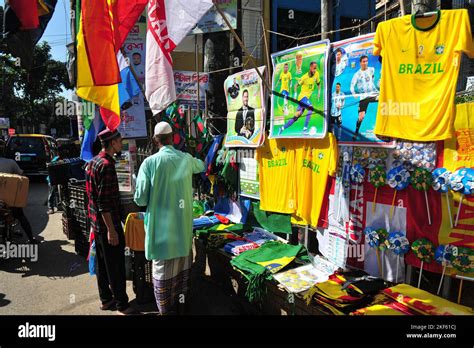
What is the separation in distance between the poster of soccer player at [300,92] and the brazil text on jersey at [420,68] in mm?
861

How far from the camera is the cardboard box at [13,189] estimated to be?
20.2 feet

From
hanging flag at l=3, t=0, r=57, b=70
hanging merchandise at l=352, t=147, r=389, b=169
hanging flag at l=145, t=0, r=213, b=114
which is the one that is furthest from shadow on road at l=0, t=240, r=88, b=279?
hanging merchandise at l=352, t=147, r=389, b=169

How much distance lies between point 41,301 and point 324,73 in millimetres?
4728

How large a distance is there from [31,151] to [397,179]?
16.0m

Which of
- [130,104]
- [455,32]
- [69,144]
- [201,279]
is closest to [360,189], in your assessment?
[455,32]

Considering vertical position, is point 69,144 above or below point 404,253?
above

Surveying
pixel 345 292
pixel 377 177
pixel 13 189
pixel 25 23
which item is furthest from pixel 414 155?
pixel 13 189

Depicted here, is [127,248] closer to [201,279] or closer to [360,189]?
[201,279]

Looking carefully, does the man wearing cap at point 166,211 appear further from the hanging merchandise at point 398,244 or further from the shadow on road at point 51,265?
the shadow on road at point 51,265

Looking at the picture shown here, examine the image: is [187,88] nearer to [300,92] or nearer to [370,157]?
[300,92]

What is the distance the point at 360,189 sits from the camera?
11.8 ft

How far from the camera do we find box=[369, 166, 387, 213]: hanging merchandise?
3360 millimetres

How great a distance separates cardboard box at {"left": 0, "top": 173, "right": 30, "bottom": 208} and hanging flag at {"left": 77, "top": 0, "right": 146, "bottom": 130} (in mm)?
2516

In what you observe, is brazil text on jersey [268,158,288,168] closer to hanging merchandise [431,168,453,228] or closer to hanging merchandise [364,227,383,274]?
hanging merchandise [364,227,383,274]
